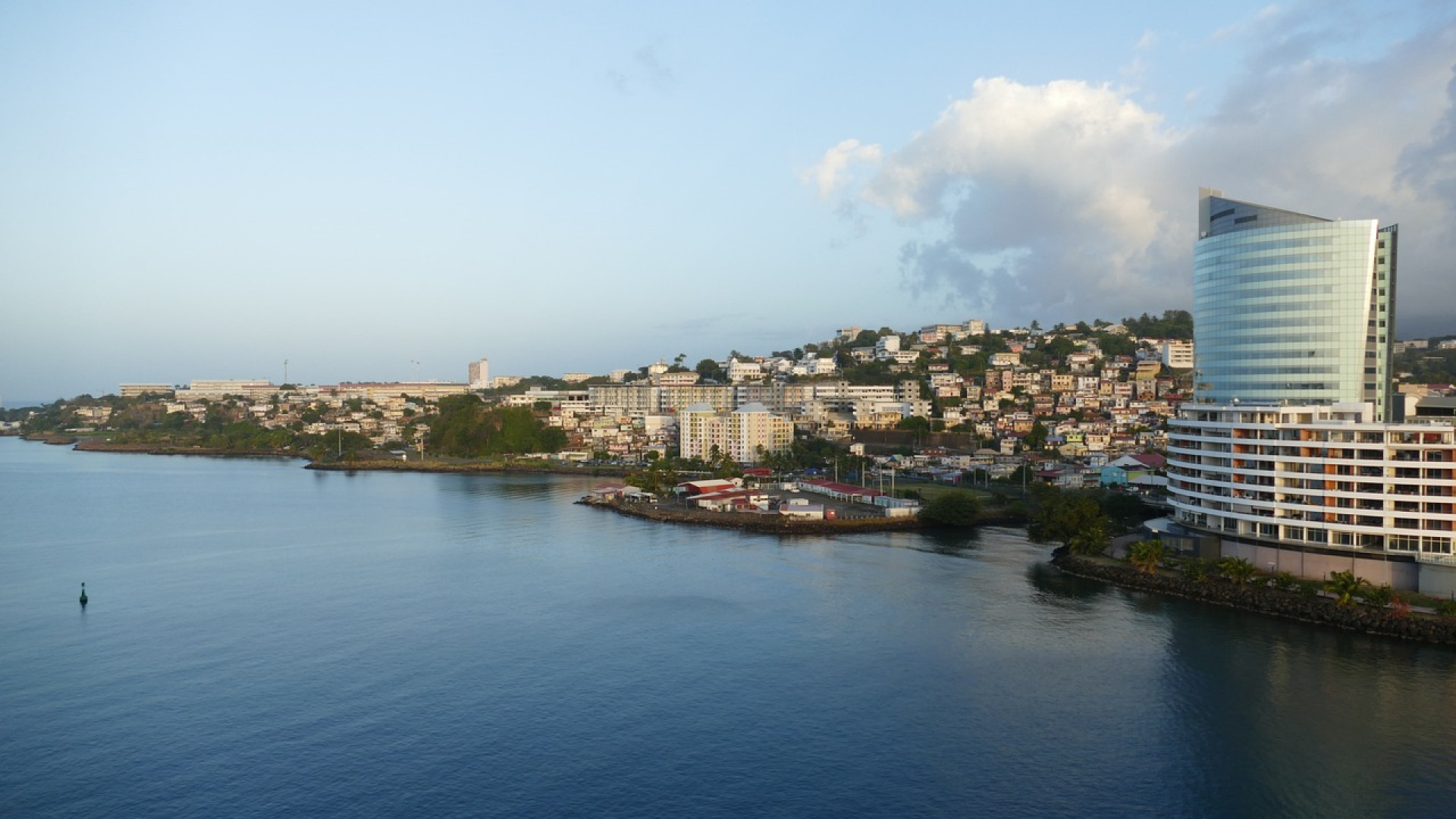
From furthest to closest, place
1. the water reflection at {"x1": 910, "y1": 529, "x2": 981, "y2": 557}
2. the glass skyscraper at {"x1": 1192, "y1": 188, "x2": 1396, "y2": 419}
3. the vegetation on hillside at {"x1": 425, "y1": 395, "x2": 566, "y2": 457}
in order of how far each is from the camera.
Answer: the vegetation on hillside at {"x1": 425, "y1": 395, "x2": 566, "y2": 457} < the water reflection at {"x1": 910, "y1": 529, "x2": 981, "y2": 557} < the glass skyscraper at {"x1": 1192, "y1": 188, "x2": 1396, "y2": 419}

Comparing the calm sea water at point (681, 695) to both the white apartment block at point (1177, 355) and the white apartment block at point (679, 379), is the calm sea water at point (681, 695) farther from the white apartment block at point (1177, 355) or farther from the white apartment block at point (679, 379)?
the white apartment block at point (1177, 355)

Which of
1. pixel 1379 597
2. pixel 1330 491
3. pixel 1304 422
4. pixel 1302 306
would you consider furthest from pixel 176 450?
pixel 1379 597

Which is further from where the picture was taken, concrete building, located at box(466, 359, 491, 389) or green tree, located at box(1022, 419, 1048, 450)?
concrete building, located at box(466, 359, 491, 389)

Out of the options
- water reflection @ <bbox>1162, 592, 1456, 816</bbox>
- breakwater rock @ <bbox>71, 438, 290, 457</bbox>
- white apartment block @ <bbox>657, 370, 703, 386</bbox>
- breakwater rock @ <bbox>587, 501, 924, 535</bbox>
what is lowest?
water reflection @ <bbox>1162, 592, 1456, 816</bbox>

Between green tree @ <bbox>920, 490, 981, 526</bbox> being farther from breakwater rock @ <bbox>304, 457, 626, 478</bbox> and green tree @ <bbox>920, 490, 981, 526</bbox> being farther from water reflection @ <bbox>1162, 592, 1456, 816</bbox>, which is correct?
breakwater rock @ <bbox>304, 457, 626, 478</bbox>

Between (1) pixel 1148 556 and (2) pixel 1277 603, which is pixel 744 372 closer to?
(1) pixel 1148 556

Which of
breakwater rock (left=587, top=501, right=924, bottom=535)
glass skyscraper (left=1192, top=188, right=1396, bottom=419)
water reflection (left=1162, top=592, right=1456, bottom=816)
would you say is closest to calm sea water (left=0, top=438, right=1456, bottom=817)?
water reflection (left=1162, top=592, right=1456, bottom=816)
